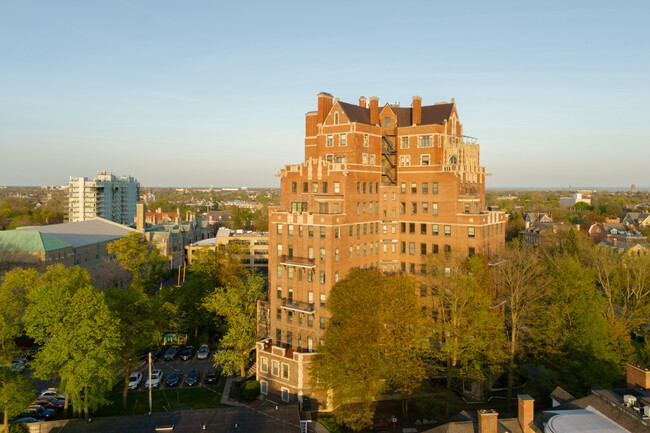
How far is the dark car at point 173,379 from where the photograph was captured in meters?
63.3

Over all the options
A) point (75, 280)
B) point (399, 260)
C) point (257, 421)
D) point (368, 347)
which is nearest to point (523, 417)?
point (368, 347)

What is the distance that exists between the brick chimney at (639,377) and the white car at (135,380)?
191ft

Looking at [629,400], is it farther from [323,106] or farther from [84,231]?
[84,231]

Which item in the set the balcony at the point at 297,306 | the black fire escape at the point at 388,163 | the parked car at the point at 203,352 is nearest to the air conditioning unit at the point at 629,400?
the balcony at the point at 297,306

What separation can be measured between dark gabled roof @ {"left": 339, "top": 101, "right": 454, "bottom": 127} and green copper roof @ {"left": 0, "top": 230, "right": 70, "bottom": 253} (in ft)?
238

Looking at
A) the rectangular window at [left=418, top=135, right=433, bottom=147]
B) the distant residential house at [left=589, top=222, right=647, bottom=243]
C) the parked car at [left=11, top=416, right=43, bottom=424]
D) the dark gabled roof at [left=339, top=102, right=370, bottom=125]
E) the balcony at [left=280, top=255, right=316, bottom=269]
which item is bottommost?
the parked car at [left=11, top=416, right=43, bottom=424]

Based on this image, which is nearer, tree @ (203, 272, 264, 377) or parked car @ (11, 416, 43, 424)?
parked car @ (11, 416, 43, 424)

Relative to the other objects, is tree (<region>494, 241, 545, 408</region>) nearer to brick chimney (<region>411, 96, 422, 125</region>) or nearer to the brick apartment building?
the brick apartment building

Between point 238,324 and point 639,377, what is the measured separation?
49241 millimetres

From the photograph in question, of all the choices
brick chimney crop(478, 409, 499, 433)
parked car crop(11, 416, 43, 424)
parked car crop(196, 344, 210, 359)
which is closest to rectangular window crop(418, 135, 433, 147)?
brick chimney crop(478, 409, 499, 433)

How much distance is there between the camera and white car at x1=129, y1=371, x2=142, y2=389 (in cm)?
6197

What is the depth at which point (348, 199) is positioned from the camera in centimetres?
6419

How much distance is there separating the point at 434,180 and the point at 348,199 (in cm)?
1558

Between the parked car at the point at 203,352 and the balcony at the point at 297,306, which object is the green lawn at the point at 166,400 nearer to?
the parked car at the point at 203,352
